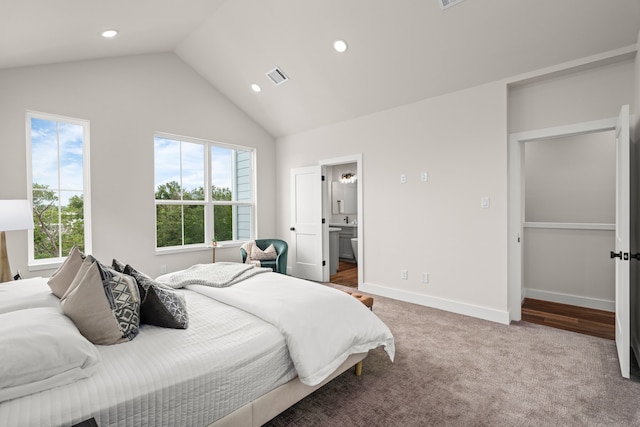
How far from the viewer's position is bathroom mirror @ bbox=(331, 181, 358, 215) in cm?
723

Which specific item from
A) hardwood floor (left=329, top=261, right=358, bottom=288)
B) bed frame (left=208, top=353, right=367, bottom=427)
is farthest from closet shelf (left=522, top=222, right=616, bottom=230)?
Result: bed frame (left=208, top=353, right=367, bottom=427)

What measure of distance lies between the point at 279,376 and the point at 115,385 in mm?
788

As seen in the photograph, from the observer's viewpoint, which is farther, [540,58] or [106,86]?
[106,86]

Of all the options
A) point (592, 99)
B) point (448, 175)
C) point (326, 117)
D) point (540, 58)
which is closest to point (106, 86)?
point (326, 117)

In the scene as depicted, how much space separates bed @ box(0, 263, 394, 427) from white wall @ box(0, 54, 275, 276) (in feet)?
5.40

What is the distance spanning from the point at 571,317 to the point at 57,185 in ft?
19.9

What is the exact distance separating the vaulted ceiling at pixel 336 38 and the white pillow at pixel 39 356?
227cm

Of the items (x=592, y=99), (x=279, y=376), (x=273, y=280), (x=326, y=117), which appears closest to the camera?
(x=279, y=376)

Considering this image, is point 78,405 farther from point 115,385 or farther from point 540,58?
point 540,58

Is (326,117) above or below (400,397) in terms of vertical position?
above

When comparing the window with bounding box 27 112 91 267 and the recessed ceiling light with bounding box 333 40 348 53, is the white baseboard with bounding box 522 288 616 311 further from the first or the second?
the window with bounding box 27 112 91 267

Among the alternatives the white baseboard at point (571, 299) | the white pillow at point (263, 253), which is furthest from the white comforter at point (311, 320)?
the white baseboard at point (571, 299)

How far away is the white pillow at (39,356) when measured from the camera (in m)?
1.13

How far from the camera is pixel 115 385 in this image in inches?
49.5
